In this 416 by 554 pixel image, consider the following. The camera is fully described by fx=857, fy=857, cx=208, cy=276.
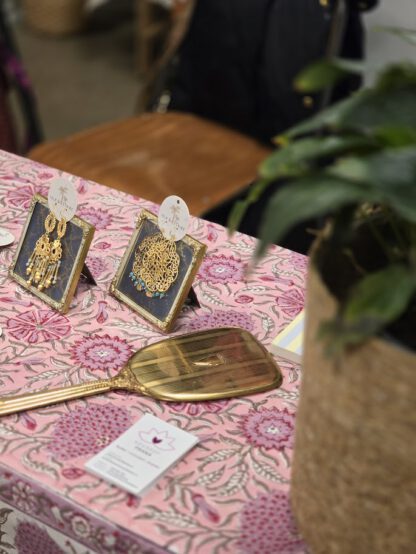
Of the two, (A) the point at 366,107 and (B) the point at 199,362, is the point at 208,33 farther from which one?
(A) the point at 366,107

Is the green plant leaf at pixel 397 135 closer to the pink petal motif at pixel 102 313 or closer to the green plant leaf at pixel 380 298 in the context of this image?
the green plant leaf at pixel 380 298

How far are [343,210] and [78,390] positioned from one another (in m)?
0.43

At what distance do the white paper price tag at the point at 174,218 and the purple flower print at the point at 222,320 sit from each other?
114 millimetres

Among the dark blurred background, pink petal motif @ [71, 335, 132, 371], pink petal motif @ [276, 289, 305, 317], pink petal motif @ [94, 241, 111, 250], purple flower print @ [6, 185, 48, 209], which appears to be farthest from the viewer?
the dark blurred background

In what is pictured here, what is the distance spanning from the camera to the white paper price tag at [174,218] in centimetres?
110

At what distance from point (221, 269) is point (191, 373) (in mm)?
258

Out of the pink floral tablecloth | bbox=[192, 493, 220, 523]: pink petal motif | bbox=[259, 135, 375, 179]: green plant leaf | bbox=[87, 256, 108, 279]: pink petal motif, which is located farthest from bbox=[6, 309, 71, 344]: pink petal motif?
bbox=[259, 135, 375, 179]: green plant leaf

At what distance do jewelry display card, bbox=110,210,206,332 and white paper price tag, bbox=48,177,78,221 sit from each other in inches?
3.7

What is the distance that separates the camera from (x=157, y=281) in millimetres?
1136

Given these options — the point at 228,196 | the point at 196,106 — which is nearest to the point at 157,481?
the point at 228,196

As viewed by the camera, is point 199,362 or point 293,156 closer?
point 293,156

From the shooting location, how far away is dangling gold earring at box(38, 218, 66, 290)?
3.83 feet

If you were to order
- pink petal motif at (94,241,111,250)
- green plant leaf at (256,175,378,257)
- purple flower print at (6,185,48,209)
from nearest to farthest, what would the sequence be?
green plant leaf at (256,175,378,257)
pink petal motif at (94,241,111,250)
purple flower print at (6,185,48,209)

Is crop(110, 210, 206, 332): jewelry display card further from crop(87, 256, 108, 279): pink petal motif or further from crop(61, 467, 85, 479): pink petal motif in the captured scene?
crop(61, 467, 85, 479): pink petal motif
